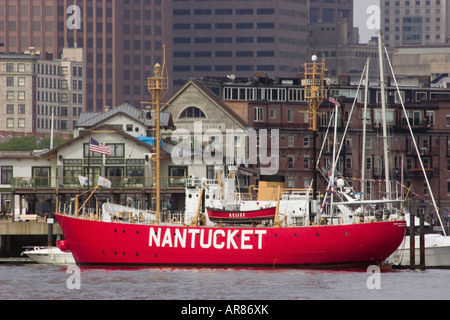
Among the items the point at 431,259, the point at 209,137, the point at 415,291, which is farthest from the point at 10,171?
the point at 415,291

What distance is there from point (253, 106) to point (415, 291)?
69.1 m

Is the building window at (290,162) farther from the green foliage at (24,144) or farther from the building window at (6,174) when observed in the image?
the green foliage at (24,144)

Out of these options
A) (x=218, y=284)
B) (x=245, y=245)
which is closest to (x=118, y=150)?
(x=245, y=245)

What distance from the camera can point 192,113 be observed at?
438 feet

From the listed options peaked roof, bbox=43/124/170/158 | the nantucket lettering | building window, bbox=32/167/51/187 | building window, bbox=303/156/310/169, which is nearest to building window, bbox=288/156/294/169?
building window, bbox=303/156/310/169

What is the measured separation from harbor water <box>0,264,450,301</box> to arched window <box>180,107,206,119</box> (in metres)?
51.9

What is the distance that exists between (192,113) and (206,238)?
5448cm

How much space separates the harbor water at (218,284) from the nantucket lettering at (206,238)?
1607 mm

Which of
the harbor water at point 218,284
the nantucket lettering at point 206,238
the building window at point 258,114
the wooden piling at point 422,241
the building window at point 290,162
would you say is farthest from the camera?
the building window at point 258,114

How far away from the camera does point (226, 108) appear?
437 ft

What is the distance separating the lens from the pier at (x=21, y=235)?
94.2m

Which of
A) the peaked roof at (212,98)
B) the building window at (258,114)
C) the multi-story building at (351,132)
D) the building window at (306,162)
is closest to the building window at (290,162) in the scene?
the multi-story building at (351,132)

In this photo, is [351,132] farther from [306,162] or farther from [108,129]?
[108,129]

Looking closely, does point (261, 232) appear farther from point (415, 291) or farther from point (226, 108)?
point (226, 108)
